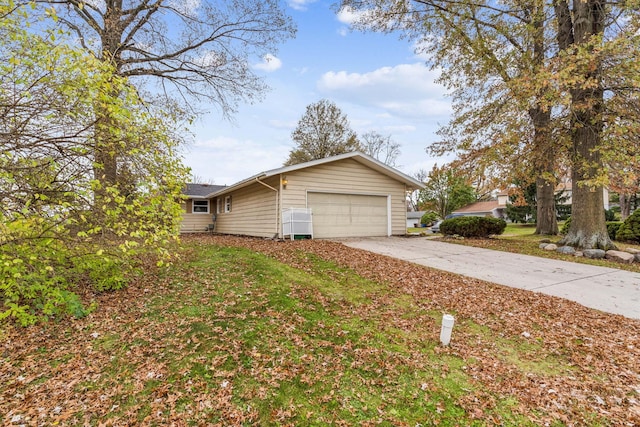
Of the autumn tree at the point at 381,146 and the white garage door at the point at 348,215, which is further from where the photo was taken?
the autumn tree at the point at 381,146

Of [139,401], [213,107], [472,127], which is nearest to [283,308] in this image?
[139,401]

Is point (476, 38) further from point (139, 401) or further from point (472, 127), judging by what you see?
point (139, 401)

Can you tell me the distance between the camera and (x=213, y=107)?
1257 centimetres

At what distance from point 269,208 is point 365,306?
8.11 m

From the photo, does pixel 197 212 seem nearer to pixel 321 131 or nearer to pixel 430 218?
pixel 321 131

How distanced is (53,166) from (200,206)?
17.0 metres

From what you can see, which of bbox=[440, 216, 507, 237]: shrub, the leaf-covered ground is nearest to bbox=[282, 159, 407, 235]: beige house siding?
bbox=[440, 216, 507, 237]: shrub

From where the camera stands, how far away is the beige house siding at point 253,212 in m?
11.8

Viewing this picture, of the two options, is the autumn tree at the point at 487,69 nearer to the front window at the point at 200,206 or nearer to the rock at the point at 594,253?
the rock at the point at 594,253

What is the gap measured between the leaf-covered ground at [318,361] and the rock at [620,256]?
17.1ft

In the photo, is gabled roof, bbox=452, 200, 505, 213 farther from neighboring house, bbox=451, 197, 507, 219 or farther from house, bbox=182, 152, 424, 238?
house, bbox=182, 152, 424, 238

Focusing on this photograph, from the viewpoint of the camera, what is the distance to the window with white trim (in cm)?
1943

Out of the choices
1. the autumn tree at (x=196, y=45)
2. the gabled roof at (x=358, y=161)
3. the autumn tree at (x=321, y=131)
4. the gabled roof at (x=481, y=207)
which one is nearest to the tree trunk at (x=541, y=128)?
the gabled roof at (x=358, y=161)

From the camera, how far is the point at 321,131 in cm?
2570
